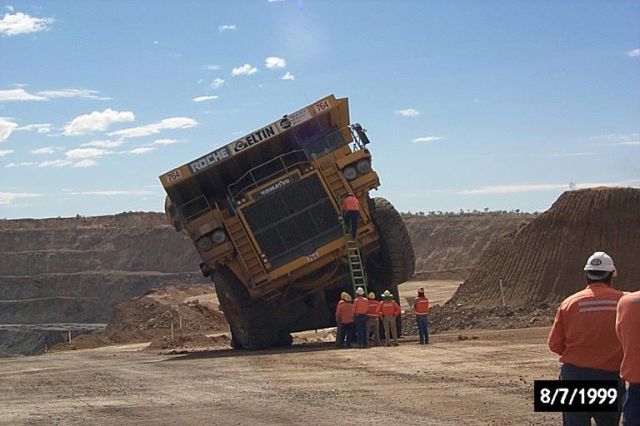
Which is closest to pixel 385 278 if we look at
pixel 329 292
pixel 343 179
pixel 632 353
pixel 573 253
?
pixel 329 292

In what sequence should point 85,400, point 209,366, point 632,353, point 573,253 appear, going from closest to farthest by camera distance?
point 632,353 < point 85,400 < point 209,366 < point 573,253

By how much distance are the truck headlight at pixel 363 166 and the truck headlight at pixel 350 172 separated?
0.33 feet

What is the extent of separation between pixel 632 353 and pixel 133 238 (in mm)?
80077

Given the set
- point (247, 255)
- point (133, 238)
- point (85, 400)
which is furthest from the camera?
point (133, 238)

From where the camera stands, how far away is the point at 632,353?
6582 mm

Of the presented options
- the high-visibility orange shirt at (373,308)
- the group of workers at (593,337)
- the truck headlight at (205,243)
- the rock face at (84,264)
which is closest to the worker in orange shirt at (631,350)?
the group of workers at (593,337)

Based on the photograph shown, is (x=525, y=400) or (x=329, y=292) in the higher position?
(x=329, y=292)

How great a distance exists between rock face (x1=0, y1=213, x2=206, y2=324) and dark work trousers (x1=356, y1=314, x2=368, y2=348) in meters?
54.9

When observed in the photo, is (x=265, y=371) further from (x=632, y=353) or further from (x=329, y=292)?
(x=632, y=353)

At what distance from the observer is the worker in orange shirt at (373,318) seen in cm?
2122

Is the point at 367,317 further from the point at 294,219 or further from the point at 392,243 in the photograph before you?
the point at 294,219

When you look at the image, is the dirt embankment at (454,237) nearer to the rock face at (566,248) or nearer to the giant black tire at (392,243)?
the rock face at (566,248)

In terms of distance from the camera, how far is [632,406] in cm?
648
